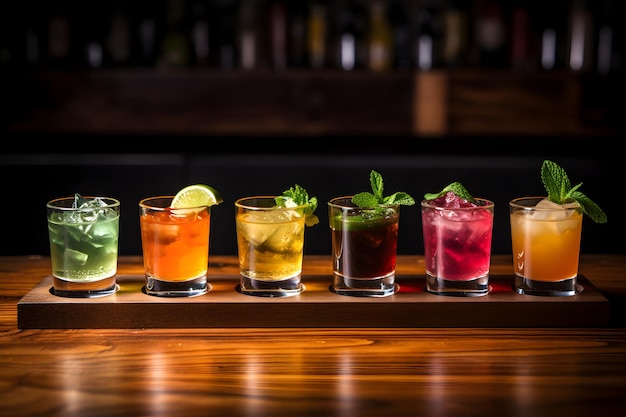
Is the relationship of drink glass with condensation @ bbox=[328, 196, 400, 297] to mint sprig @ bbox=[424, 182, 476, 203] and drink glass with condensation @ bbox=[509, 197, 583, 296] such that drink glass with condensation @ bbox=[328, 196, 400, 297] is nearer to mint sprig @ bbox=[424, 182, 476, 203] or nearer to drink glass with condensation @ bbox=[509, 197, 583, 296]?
mint sprig @ bbox=[424, 182, 476, 203]

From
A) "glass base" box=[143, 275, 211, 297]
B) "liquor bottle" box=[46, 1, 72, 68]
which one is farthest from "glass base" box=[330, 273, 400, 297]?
"liquor bottle" box=[46, 1, 72, 68]

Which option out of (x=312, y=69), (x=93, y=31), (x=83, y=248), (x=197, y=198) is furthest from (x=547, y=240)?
(x=93, y=31)

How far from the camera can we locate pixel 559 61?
2824 millimetres

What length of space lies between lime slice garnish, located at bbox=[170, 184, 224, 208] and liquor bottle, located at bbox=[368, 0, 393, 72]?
1.77 meters

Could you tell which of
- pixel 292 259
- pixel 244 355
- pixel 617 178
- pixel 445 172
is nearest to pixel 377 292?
pixel 292 259

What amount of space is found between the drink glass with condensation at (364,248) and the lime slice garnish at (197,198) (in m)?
0.17

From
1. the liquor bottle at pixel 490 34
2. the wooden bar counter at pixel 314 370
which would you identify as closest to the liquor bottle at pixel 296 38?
the liquor bottle at pixel 490 34

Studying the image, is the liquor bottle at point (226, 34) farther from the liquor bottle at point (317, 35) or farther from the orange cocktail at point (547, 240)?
the orange cocktail at point (547, 240)

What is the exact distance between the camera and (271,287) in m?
1.11

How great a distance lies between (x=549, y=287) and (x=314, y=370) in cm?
40

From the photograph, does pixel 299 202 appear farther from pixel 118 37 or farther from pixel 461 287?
pixel 118 37

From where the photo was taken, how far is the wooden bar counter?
2.71 feet

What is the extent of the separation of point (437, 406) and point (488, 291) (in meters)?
0.34

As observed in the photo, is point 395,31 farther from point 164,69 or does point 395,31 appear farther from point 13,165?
point 13,165
